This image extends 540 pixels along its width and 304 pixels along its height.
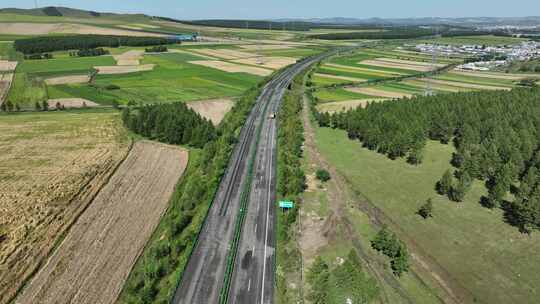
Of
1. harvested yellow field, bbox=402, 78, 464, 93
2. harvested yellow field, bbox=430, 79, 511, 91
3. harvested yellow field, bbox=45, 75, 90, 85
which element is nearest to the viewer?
harvested yellow field, bbox=402, 78, 464, 93

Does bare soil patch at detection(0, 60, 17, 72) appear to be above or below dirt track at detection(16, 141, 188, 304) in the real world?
above

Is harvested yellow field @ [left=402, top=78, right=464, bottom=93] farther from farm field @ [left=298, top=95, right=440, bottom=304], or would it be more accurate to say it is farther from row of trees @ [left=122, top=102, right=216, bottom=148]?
row of trees @ [left=122, top=102, right=216, bottom=148]

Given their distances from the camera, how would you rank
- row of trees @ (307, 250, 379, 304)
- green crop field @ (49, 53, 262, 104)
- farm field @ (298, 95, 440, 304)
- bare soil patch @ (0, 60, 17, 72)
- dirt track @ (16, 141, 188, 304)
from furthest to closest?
1. bare soil patch @ (0, 60, 17, 72)
2. green crop field @ (49, 53, 262, 104)
3. farm field @ (298, 95, 440, 304)
4. row of trees @ (307, 250, 379, 304)
5. dirt track @ (16, 141, 188, 304)

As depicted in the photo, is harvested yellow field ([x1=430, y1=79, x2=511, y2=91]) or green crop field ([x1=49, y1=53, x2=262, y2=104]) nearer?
green crop field ([x1=49, y1=53, x2=262, y2=104])

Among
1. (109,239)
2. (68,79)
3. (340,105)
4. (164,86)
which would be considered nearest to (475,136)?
(340,105)

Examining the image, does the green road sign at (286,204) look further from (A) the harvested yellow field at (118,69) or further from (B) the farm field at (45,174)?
(A) the harvested yellow field at (118,69)

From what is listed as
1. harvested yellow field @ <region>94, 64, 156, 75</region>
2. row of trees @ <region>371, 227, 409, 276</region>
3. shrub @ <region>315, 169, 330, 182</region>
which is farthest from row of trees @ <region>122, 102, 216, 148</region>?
harvested yellow field @ <region>94, 64, 156, 75</region>

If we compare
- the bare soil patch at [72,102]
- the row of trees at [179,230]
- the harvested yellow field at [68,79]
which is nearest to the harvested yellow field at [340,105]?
the row of trees at [179,230]

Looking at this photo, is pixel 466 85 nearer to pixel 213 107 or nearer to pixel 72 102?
pixel 213 107
